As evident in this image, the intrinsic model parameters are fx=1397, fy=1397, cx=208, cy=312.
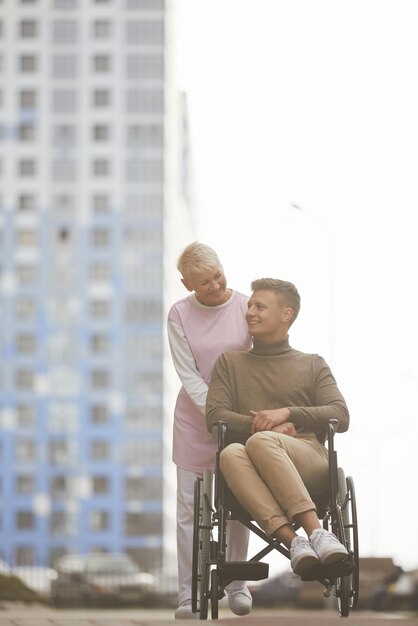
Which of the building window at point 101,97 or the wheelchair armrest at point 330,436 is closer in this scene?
the wheelchair armrest at point 330,436

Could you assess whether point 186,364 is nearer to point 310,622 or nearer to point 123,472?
point 310,622

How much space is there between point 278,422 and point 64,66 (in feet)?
298

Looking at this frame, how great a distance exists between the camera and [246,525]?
5336mm

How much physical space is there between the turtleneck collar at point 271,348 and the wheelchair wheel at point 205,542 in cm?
52

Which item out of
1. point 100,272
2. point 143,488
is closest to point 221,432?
point 143,488

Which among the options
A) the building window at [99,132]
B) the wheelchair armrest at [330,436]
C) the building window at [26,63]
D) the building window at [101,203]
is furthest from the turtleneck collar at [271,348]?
the building window at [26,63]

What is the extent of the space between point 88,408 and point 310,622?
8455 centimetres

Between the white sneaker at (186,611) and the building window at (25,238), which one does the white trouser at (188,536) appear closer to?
the white sneaker at (186,611)

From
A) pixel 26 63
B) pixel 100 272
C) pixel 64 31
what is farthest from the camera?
pixel 64 31

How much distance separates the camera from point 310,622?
573 cm

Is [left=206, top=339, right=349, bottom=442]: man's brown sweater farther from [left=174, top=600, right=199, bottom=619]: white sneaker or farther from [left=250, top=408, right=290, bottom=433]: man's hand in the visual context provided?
[left=174, top=600, right=199, bottom=619]: white sneaker

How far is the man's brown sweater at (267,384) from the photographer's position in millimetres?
5410

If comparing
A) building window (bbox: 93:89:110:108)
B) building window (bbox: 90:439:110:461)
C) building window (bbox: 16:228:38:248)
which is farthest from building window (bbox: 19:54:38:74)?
building window (bbox: 90:439:110:461)

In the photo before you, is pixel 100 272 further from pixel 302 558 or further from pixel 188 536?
pixel 302 558
